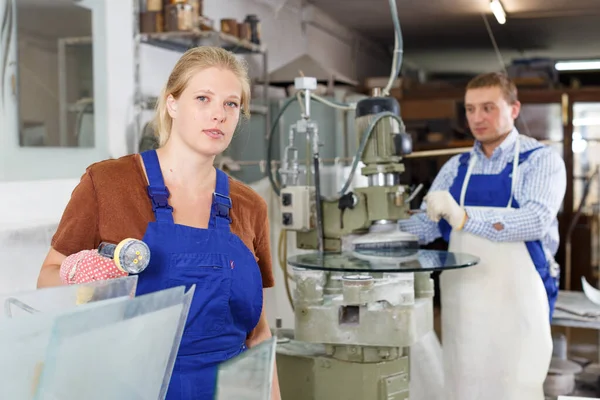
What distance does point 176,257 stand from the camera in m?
1.32

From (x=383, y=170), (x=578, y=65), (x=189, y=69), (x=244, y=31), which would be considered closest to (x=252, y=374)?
(x=189, y=69)

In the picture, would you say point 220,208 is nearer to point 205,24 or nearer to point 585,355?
point 205,24

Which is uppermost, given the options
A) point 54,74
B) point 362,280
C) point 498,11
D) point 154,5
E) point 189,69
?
point 498,11

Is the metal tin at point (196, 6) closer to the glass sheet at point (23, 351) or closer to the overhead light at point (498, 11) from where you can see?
the glass sheet at point (23, 351)

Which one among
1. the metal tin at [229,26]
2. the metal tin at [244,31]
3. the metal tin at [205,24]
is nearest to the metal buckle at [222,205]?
the metal tin at [205,24]

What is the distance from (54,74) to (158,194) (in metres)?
1.10

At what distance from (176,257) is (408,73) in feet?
19.6

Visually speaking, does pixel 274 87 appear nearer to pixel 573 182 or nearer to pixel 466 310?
pixel 466 310

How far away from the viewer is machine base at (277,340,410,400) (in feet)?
7.05

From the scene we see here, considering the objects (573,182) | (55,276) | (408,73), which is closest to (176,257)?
(55,276)

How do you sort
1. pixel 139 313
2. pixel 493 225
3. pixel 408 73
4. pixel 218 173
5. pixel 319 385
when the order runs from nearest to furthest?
1. pixel 139 313
2. pixel 218 173
3. pixel 319 385
4. pixel 493 225
5. pixel 408 73

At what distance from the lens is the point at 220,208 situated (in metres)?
1.42

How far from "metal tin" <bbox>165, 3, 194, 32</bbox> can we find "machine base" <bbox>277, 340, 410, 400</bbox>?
121 centimetres

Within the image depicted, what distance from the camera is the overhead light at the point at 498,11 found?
5047 mm
